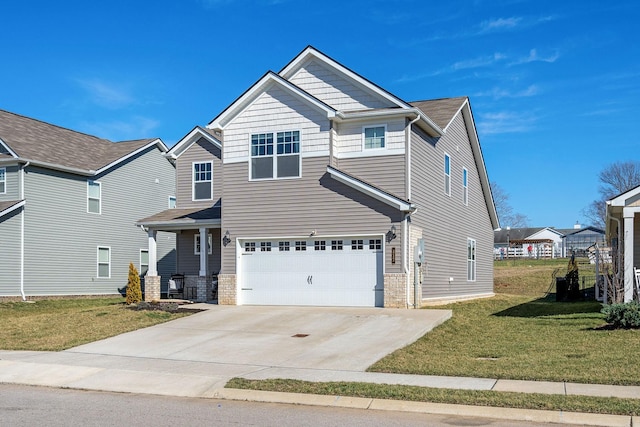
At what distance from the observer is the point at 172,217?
26516 millimetres

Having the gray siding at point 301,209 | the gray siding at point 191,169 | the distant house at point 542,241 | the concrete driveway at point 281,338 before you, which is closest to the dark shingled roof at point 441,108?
the gray siding at point 301,209

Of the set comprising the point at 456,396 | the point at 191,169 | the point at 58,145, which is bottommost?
the point at 456,396

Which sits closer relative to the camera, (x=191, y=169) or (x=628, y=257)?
(x=628, y=257)

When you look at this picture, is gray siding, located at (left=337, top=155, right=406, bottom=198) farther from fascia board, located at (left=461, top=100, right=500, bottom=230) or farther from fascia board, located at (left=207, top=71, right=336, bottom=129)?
fascia board, located at (left=461, top=100, right=500, bottom=230)

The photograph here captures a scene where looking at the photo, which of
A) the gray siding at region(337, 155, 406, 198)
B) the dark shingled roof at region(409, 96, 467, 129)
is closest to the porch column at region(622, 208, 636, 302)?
the gray siding at region(337, 155, 406, 198)

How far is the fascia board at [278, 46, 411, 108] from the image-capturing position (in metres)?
21.7

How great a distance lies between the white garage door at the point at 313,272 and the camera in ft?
69.5

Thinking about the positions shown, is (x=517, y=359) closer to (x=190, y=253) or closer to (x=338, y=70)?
(x=338, y=70)

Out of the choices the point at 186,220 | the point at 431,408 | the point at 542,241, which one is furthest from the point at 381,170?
the point at 542,241

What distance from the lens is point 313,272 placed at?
861 inches

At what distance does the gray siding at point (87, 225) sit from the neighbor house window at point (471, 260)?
15.0 m

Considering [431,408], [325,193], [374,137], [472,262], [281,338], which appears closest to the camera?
[431,408]

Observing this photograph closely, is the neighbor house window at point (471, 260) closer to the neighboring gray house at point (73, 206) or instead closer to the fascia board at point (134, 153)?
the neighboring gray house at point (73, 206)

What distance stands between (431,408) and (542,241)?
81.7 m
